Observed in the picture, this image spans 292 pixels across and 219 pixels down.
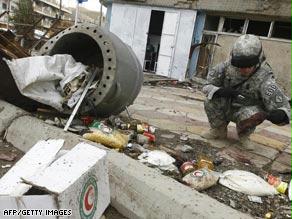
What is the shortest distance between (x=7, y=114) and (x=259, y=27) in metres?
8.91

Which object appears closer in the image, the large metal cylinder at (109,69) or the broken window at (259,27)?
the large metal cylinder at (109,69)

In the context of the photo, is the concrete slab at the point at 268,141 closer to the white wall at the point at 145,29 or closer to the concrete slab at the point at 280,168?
the concrete slab at the point at 280,168

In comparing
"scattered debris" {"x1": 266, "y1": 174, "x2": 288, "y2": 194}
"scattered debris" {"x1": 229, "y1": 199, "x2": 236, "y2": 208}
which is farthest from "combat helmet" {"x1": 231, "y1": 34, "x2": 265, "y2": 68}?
"scattered debris" {"x1": 229, "y1": 199, "x2": 236, "y2": 208}

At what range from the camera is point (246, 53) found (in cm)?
367

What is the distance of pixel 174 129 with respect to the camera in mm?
4602

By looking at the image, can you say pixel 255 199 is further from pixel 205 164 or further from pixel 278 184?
pixel 205 164

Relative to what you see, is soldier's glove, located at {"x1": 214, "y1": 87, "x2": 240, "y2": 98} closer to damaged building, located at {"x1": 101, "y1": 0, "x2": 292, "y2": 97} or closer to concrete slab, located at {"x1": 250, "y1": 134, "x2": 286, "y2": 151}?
concrete slab, located at {"x1": 250, "y1": 134, "x2": 286, "y2": 151}

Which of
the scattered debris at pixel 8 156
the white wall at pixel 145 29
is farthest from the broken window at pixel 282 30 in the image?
the scattered debris at pixel 8 156

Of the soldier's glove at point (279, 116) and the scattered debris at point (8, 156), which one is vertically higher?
the soldier's glove at point (279, 116)

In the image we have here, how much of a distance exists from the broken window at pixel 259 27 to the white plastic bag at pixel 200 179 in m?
8.83

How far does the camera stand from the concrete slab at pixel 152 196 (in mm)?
2339

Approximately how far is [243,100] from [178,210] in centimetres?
204

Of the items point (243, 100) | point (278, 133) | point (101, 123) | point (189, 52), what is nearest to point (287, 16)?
point (189, 52)

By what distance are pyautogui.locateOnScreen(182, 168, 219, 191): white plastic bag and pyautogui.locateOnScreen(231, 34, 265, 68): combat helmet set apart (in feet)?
4.48
